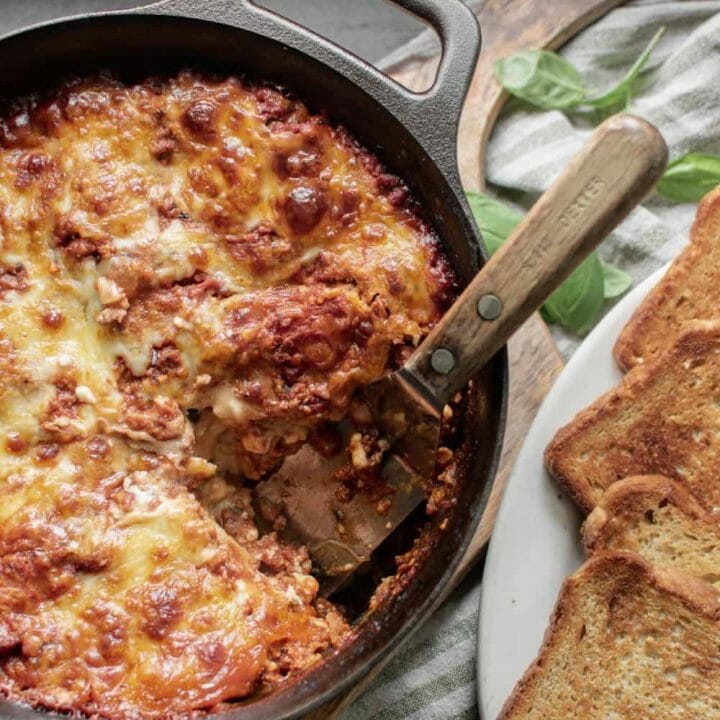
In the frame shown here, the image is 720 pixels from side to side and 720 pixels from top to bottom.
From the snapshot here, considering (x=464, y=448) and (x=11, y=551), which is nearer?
(x=11, y=551)

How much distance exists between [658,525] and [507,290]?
1.01m

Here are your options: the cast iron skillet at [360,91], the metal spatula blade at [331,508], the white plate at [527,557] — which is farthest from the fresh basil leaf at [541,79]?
the metal spatula blade at [331,508]

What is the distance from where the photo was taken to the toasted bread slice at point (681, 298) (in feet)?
10.2

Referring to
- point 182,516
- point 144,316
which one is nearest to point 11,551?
point 182,516

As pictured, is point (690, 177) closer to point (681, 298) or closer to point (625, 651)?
point (681, 298)

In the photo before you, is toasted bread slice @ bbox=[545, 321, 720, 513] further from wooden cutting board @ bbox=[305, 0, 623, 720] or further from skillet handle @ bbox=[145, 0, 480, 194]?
skillet handle @ bbox=[145, 0, 480, 194]

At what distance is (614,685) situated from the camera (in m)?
2.97

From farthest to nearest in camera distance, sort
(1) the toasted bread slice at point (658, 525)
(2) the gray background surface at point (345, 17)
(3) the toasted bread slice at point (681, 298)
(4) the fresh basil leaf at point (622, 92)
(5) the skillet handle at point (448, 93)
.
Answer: (2) the gray background surface at point (345, 17), (4) the fresh basil leaf at point (622, 92), (3) the toasted bread slice at point (681, 298), (1) the toasted bread slice at point (658, 525), (5) the skillet handle at point (448, 93)

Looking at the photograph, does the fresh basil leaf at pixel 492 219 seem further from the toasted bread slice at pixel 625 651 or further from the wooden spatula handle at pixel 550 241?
the toasted bread slice at pixel 625 651

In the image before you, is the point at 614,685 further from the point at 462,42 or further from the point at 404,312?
the point at 462,42

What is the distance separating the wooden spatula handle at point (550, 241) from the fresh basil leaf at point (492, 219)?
0.80 m

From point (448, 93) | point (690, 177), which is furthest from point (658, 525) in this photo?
point (448, 93)

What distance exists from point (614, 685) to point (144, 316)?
1.64 meters

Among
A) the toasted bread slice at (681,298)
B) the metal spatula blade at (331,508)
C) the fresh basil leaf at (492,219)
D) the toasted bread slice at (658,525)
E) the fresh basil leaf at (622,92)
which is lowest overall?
the metal spatula blade at (331,508)
